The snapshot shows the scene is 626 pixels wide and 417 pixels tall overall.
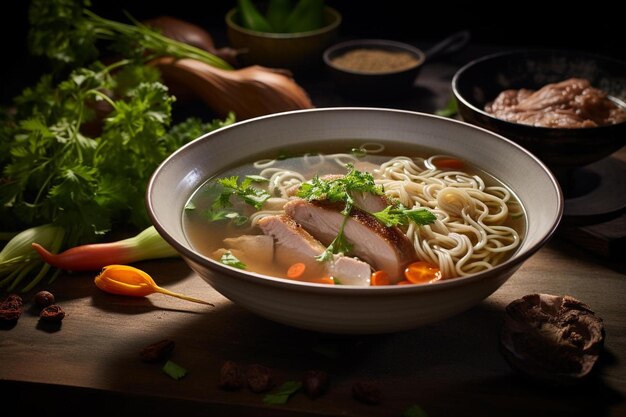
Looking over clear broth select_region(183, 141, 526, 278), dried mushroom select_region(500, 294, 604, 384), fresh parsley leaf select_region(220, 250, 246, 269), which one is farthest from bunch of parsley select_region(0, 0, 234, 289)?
dried mushroom select_region(500, 294, 604, 384)

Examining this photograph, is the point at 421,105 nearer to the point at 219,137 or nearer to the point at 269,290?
the point at 219,137

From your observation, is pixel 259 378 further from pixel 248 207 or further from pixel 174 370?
pixel 248 207

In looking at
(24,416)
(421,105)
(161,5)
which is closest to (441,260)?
(24,416)

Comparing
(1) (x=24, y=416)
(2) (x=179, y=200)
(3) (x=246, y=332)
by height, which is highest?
(2) (x=179, y=200)

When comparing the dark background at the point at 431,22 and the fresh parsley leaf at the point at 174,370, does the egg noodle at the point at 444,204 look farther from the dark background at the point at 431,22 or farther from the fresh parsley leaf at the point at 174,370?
the dark background at the point at 431,22

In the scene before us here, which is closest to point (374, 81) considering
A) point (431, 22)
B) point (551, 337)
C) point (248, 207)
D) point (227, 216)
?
point (431, 22)

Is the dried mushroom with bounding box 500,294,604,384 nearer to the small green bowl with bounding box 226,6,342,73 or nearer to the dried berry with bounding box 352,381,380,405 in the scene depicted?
the dried berry with bounding box 352,381,380,405
